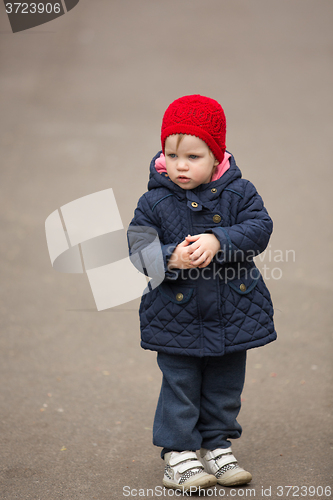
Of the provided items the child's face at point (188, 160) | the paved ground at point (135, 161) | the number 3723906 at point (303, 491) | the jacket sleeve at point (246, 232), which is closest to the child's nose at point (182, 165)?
the child's face at point (188, 160)

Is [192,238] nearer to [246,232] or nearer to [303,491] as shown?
[246,232]

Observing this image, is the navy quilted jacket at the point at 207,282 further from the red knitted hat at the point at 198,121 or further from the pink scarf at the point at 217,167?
the red knitted hat at the point at 198,121

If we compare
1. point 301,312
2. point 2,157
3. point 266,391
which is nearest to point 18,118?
point 2,157

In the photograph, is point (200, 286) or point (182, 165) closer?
point (182, 165)

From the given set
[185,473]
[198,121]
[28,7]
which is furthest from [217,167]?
[28,7]

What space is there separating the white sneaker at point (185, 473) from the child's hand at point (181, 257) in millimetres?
691

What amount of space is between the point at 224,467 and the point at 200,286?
0.68m

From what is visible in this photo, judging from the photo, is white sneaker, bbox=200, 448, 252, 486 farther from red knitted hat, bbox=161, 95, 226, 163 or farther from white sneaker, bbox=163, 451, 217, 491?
red knitted hat, bbox=161, 95, 226, 163

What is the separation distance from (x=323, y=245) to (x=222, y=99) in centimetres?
183

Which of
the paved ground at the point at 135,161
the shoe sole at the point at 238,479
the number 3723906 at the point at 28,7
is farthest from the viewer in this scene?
the number 3723906 at the point at 28,7

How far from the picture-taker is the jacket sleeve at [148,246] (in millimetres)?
1940

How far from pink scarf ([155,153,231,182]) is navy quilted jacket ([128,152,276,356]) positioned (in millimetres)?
22

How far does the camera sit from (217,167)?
6.77 feet

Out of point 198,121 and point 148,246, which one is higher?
point 198,121
